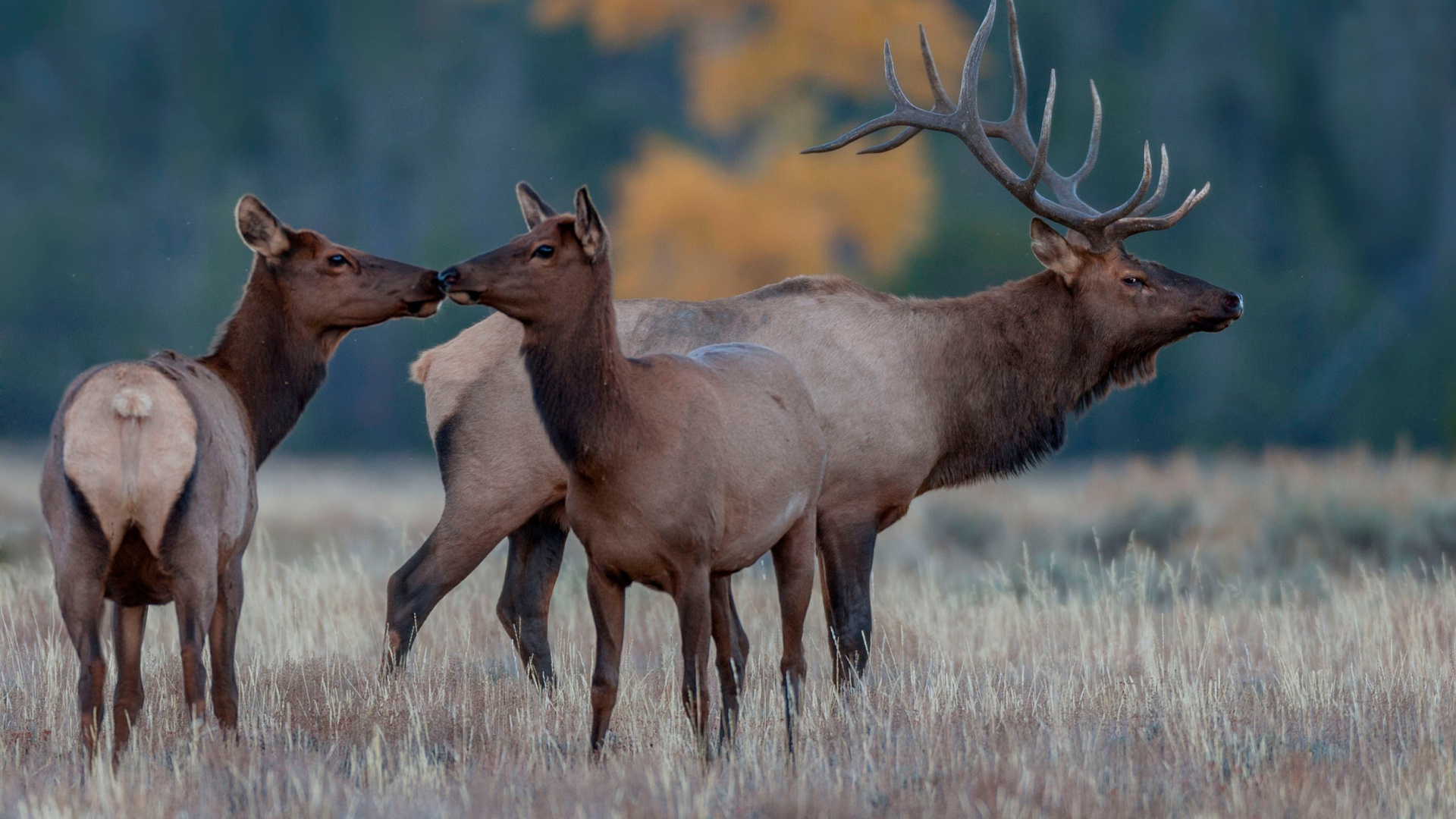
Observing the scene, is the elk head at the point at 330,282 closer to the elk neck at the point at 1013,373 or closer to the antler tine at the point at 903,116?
the antler tine at the point at 903,116

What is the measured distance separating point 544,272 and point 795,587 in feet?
5.42

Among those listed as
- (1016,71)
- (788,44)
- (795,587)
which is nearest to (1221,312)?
(1016,71)

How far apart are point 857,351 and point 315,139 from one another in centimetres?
2593

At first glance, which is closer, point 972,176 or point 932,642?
point 932,642

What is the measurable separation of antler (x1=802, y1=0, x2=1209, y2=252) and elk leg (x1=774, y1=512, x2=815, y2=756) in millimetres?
2424

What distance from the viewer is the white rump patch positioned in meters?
5.21

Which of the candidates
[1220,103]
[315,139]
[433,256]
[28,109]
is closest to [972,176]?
[1220,103]

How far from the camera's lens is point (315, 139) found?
1252 inches

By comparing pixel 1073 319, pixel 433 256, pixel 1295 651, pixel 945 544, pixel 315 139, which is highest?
pixel 315 139

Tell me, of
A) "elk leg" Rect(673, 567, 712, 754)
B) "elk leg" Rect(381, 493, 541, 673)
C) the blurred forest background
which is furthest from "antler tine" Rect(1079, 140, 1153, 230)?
the blurred forest background

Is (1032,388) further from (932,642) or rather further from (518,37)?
(518,37)

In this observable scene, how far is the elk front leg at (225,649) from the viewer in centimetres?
589

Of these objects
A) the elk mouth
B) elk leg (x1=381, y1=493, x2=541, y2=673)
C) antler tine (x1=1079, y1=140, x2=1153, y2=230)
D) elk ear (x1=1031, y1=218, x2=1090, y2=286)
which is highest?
antler tine (x1=1079, y1=140, x2=1153, y2=230)

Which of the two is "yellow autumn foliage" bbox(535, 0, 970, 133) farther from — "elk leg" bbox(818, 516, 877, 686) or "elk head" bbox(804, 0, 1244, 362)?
"elk leg" bbox(818, 516, 877, 686)
